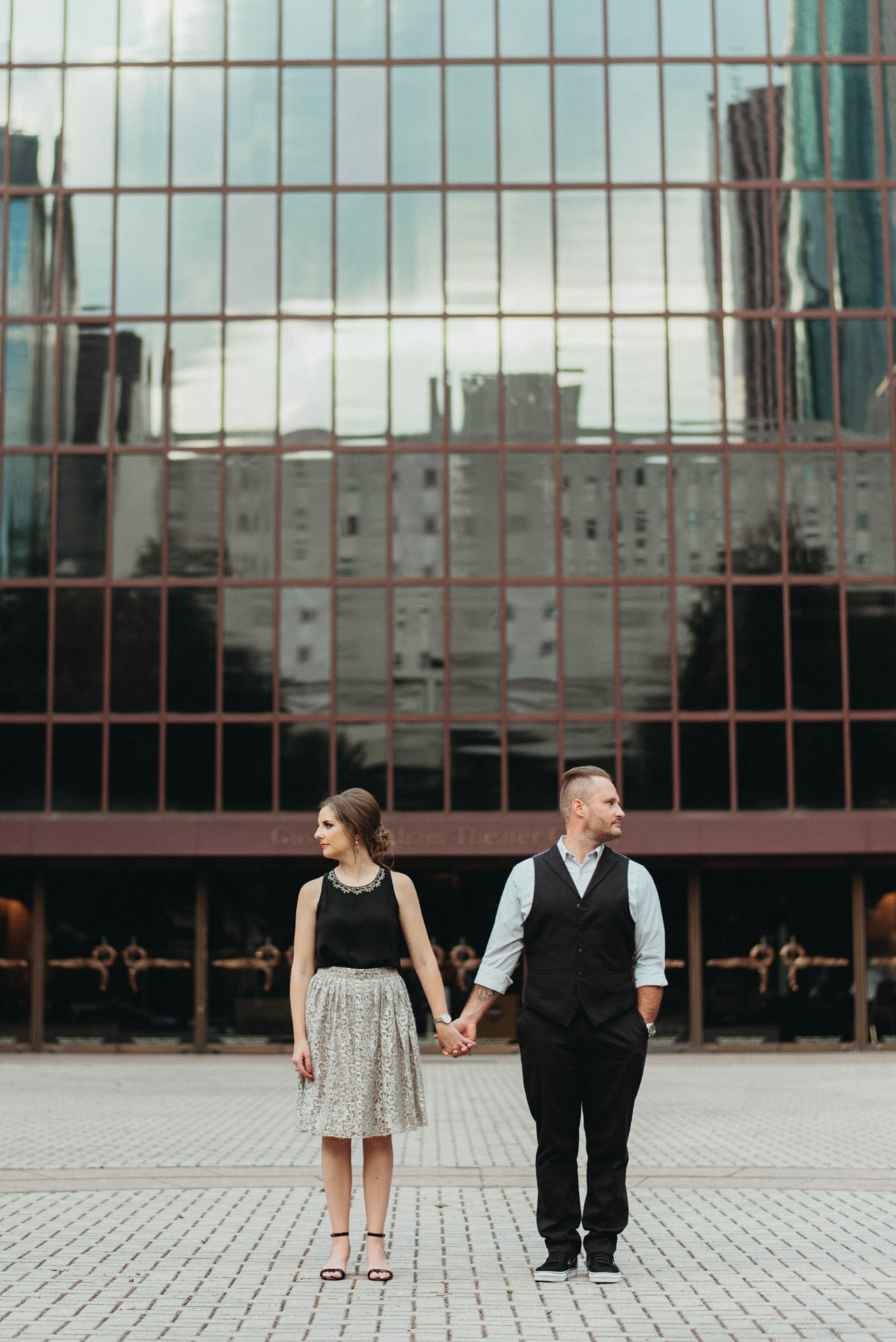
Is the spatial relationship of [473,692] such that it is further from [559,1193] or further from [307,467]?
[559,1193]

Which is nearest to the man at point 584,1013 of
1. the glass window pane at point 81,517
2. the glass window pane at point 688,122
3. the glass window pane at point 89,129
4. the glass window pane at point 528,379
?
the glass window pane at point 528,379

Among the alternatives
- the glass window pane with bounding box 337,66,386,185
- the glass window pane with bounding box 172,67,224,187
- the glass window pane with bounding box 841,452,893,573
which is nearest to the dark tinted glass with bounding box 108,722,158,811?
the glass window pane with bounding box 172,67,224,187

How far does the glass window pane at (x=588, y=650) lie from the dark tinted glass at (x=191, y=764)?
5.22 m

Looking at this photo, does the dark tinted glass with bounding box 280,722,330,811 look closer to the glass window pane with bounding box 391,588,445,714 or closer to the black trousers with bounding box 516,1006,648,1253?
the glass window pane with bounding box 391,588,445,714

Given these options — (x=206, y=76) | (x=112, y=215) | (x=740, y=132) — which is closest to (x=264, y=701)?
(x=112, y=215)

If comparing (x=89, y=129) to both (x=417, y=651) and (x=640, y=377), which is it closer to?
(x=640, y=377)

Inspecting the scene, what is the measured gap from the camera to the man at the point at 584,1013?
6613mm

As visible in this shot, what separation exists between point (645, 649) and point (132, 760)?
762 cm

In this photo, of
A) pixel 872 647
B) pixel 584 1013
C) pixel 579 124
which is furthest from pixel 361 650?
pixel 584 1013

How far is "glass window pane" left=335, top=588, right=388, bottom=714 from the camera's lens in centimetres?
2327

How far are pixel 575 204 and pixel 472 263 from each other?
1.80 meters

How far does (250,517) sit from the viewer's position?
77.8 feet

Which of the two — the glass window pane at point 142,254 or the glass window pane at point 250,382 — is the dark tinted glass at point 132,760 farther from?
the glass window pane at point 142,254

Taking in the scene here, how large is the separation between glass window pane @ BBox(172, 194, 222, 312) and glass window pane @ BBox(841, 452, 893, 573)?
9.79 m
